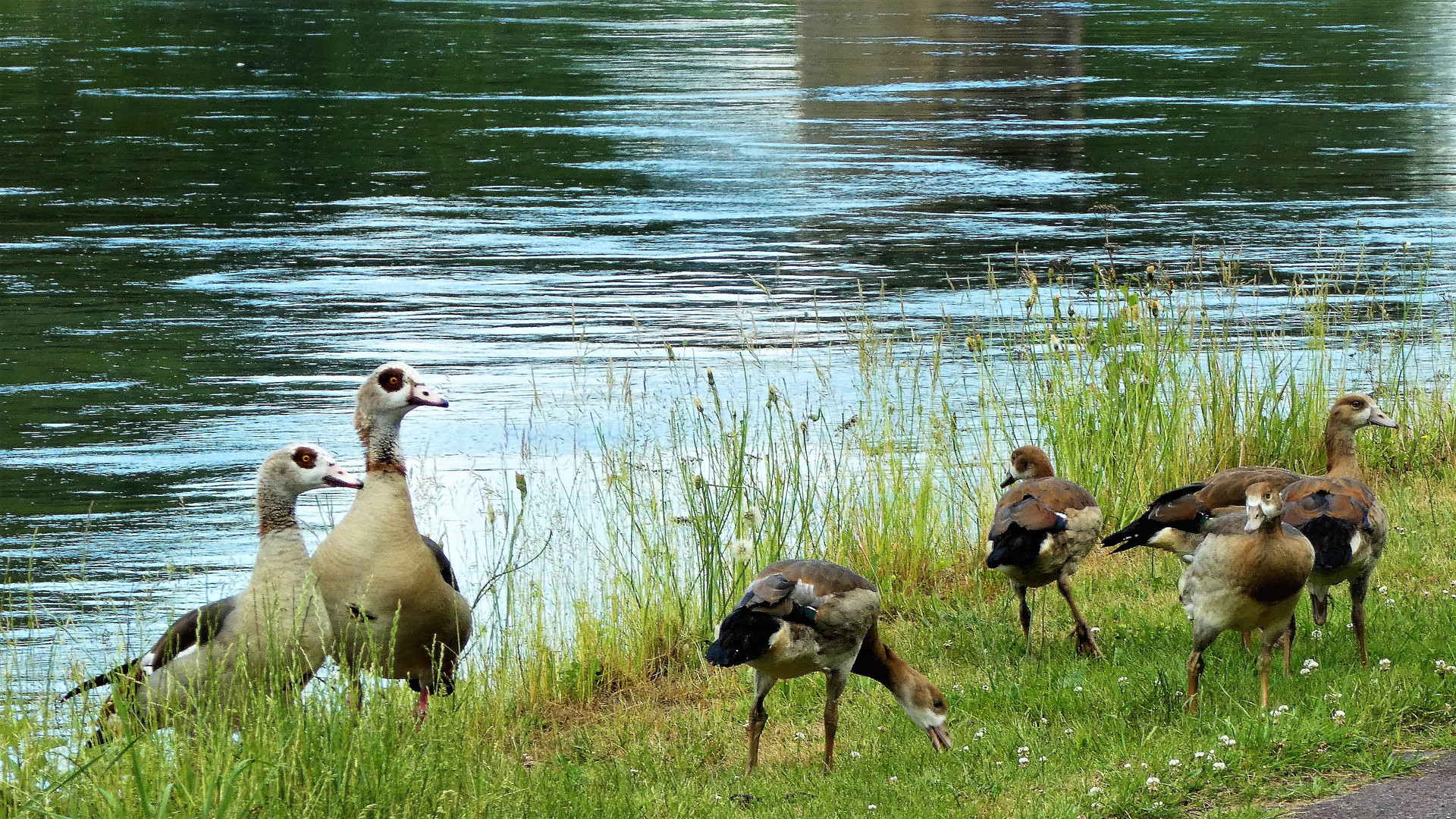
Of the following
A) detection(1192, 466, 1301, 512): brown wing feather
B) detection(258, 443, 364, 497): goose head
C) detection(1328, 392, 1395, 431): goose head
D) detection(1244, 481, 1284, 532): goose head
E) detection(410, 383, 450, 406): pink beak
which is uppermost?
detection(410, 383, 450, 406): pink beak

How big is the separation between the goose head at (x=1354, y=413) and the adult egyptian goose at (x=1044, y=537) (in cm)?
171

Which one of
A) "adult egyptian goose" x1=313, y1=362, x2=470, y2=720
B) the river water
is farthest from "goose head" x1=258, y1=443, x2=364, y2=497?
the river water

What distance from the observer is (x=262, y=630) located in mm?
6602

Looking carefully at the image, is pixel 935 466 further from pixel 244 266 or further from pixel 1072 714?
pixel 244 266

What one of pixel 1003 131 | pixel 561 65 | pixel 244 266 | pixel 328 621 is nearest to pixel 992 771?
pixel 328 621

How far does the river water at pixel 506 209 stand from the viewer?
12508mm

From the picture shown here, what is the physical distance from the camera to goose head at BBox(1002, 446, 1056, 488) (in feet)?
30.2

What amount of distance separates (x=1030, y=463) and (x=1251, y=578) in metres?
2.58

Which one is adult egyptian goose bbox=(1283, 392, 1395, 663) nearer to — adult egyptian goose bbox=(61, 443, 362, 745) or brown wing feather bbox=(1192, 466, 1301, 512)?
brown wing feather bbox=(1192, 466, 1301, 512)

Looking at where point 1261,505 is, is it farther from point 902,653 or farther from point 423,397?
point 423,397

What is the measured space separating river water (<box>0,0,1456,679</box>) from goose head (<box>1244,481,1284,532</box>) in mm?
4097

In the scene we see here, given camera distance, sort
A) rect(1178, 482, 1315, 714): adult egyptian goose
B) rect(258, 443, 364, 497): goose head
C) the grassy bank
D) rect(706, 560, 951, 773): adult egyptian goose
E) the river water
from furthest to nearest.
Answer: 1. the river water
2. rect(258, 443, 364, 497): goose head
3. rect(1178, 482, 1315, 714): adult egyptian goose
4. rect(706, 560, 951, 773): adult egyptian goose
5. the grassy bank

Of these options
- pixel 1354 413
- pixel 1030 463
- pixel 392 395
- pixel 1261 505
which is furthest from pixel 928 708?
pixel 1354 413

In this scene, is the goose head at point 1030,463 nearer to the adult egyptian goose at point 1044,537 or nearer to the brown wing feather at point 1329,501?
the adult egyptian goose at point 1044,537
